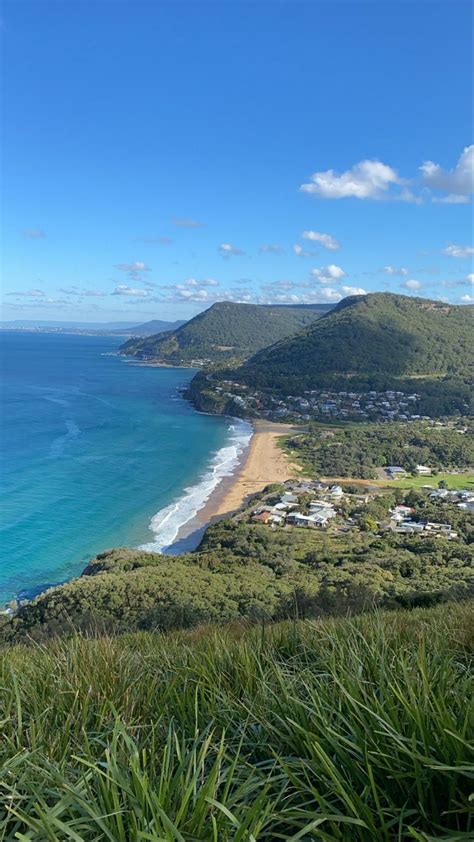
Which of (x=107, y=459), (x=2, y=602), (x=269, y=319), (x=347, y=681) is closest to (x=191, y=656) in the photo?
(x=347, y=681)

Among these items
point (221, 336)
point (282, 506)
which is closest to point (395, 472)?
point (282, 506)

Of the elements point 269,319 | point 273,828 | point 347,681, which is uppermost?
point 269,319

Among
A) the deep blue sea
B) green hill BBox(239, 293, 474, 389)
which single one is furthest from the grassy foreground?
green hill BBox(239, 293, 474, 389)

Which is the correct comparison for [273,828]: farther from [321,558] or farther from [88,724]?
[321,558]

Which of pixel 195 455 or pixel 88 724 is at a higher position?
pixel 88 724

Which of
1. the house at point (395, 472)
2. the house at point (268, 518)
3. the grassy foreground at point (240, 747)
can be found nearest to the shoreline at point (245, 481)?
the house at point (268, 518)

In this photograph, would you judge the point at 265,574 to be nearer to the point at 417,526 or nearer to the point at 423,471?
the point at 417,526
